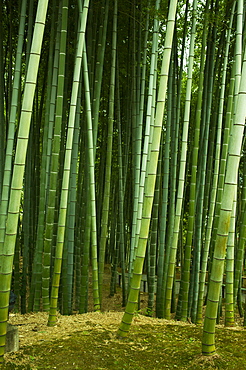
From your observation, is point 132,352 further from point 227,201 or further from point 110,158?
point 110,158

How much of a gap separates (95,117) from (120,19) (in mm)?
1596

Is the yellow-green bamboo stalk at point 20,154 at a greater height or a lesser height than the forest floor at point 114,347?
greater

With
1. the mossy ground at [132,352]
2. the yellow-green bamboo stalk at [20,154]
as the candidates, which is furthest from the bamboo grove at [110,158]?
the mossy ground at [132,352]

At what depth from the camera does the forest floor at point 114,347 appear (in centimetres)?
214

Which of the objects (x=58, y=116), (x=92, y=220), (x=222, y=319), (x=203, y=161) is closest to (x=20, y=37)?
(x=58, y=116)

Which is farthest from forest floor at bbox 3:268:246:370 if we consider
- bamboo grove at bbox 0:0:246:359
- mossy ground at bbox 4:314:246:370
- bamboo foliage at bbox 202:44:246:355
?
bamboo foliage at bbox 202:44:246:355

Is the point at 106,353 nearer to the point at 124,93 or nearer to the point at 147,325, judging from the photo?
the point at 147,325

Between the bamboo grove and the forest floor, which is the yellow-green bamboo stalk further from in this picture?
the forest floor

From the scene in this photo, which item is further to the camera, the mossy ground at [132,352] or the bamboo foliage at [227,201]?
the mossy ground at [132,352]

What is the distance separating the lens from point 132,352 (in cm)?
232

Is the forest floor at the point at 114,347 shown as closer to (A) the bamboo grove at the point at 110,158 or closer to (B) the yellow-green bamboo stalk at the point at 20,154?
(A) the bamboo grove at the point at 110,158

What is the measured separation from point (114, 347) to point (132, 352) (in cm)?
12

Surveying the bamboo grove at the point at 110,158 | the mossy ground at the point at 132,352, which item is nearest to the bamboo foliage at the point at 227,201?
the bamboo grove at the point at 110,158

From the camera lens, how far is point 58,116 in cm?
277
